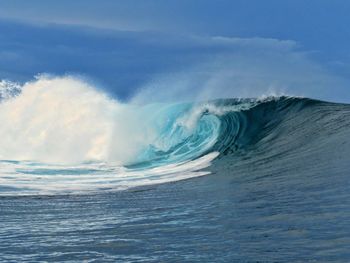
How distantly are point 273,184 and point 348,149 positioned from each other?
424 cm

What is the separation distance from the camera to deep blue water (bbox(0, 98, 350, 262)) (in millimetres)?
6086

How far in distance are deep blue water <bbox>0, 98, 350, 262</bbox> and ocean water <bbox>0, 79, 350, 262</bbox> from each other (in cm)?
2

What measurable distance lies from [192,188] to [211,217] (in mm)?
4518

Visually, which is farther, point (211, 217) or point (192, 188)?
point (192, 188)

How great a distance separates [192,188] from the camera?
12766mm

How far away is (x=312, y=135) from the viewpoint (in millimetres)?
18734

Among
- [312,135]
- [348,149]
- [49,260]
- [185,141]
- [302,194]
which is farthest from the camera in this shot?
[185,141]

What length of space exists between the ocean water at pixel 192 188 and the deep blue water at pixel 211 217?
0.02 metres

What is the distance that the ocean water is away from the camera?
250 inches

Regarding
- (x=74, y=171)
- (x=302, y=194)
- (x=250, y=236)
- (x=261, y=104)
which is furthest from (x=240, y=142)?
(x=250, y=236)

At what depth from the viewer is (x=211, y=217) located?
8250 mm

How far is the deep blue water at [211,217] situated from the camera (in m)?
6.09

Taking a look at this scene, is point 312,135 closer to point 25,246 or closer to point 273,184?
point 273,184

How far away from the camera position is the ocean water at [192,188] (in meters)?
6.36
